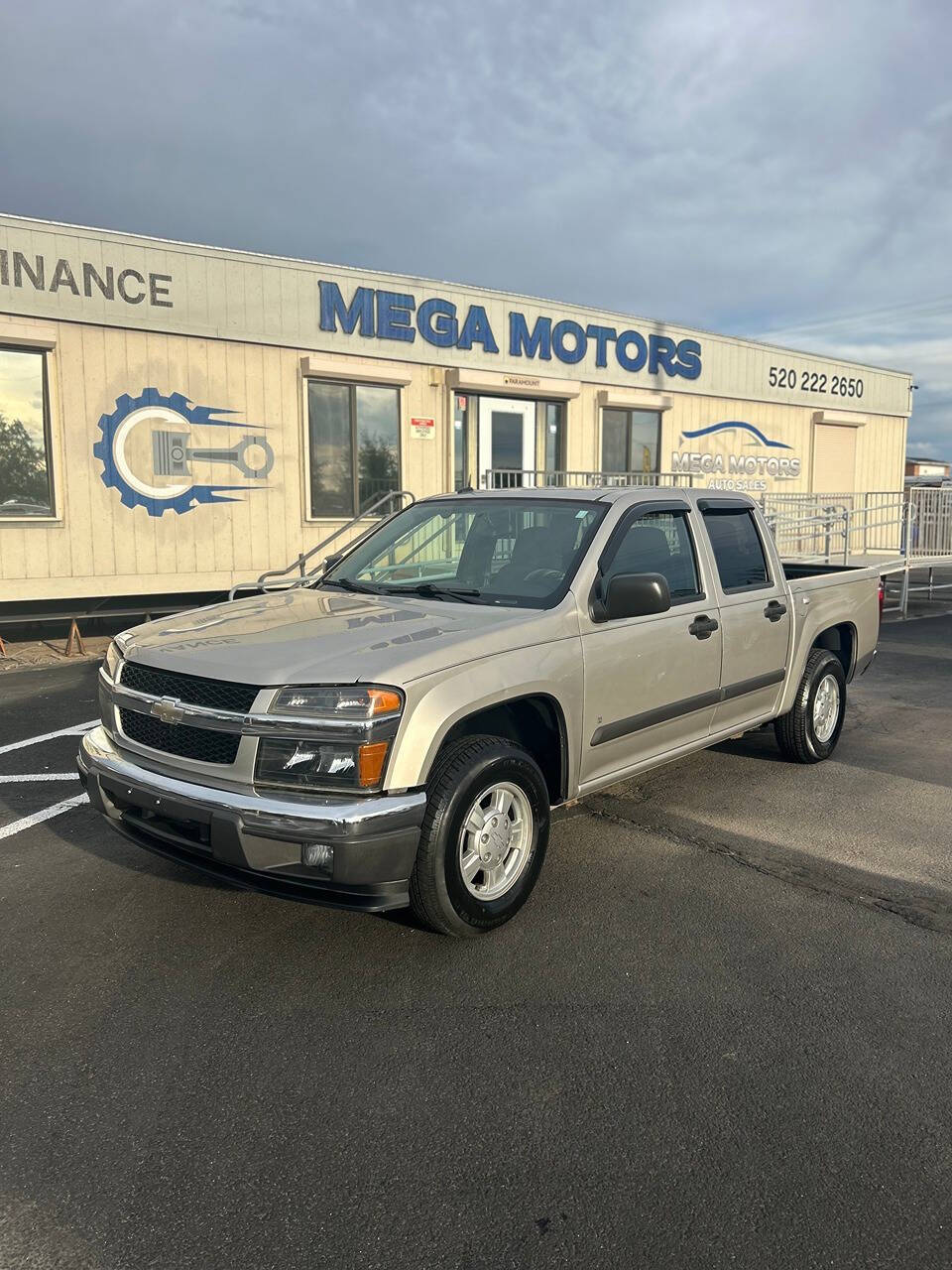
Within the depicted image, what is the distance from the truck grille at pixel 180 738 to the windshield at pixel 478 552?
4.60ft

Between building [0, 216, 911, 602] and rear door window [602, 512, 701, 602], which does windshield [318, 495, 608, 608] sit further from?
building [0, 216, 911, 602]

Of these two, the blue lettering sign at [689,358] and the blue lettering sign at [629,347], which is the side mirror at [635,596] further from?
the blue lettering sign at [689,358]

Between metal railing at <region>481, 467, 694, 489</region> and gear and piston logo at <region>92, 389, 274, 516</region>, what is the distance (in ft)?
12.5

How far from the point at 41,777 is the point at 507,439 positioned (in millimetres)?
10185

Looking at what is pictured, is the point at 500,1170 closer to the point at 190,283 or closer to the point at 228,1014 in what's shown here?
the point at 228,1014

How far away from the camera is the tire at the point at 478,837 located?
3.50 meters

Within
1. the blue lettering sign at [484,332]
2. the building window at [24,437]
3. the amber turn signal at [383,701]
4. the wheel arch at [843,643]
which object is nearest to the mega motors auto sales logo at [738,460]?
the blue lettering sign at [484,332]

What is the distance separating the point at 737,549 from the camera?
559 cm

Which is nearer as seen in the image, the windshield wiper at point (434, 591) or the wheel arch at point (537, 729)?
the wheel arch at point (537, 729)

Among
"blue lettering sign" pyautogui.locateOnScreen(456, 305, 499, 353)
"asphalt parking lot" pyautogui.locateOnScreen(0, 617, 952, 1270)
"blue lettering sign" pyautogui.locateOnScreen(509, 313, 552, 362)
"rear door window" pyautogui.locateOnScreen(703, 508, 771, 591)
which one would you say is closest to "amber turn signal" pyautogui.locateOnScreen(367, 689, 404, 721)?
"asphalt parking lot" pyautogui.locateOnScreen(0, 617, 952, 1270)

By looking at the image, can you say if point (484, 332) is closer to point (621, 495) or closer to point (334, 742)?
A: point (621, 495)

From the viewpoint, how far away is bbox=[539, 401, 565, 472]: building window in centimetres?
1526

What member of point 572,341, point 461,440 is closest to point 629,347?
point 572,341

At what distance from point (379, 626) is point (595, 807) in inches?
85.3
